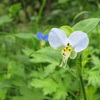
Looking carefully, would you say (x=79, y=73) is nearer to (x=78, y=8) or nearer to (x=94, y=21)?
(x=94, y=21)

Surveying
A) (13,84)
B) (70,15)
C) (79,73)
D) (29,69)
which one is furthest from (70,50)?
(70,15)

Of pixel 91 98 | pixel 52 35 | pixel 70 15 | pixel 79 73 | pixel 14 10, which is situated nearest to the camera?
pixel 52 35

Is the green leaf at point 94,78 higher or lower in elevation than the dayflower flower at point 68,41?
lower

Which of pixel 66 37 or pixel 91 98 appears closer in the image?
pixel 66 37

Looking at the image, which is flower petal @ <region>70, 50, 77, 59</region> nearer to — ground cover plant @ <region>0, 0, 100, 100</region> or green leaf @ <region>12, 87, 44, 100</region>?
ground cover plant @ <region>0, 0, 100, 100</region>

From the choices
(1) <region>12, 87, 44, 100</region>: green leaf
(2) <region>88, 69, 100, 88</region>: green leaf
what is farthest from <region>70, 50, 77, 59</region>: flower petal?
(1) <region>12, 87, 44, 100</region>: green leaf

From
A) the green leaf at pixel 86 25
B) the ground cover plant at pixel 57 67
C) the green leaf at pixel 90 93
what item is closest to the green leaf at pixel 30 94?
the ground cover plant at pixel 57 67

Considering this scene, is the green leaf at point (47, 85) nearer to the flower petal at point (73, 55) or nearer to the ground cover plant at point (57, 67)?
the ground cover plant at point (57, 67)

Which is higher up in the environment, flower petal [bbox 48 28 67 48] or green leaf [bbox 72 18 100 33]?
green leaf [bbox 72 18 100 33]
